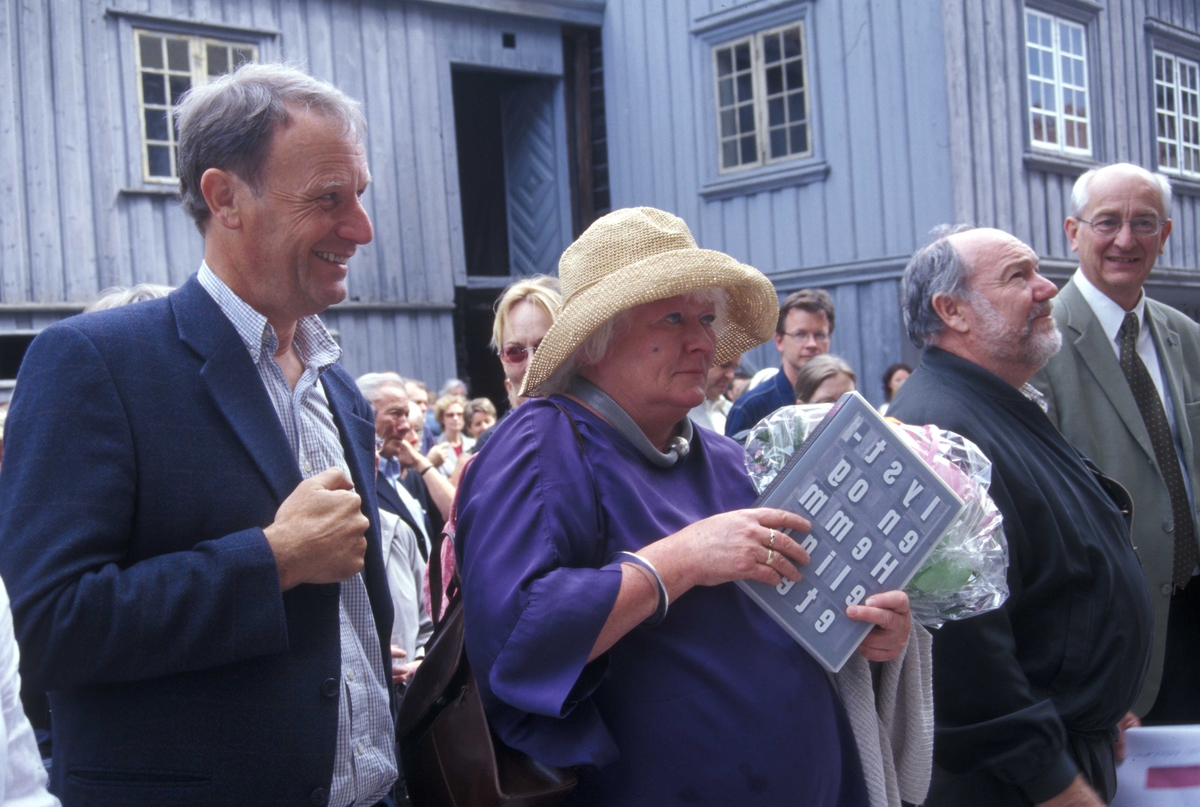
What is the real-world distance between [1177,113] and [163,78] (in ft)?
31.7

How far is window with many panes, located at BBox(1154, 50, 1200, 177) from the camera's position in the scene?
33.1 feet

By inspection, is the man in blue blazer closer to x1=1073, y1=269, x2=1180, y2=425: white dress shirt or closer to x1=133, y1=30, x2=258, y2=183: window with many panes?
x1=1073, y1=269, x2=1180, y2=425: white dress shirt

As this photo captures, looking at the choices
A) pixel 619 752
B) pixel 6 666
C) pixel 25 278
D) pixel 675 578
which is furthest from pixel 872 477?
pixel 25 278

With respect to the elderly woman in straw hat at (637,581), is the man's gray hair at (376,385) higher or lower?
higher

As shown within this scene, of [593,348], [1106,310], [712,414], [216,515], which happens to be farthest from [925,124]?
[216,515]

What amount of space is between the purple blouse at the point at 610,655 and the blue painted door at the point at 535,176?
912 centimetres

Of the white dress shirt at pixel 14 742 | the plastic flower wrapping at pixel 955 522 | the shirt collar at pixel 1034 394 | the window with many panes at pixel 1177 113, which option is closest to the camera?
the white dress shirt at pixel 14 742

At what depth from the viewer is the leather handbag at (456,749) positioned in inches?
66.8

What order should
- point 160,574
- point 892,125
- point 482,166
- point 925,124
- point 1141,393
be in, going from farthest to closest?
point 482,166
point 892,125
point 925,124
point 1141,393
point 160,574

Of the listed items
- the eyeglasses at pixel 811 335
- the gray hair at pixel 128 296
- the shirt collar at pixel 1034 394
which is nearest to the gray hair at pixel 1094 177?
the shirt collar at pixel 1034 394

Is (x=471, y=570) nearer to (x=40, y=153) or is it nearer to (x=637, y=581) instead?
(x=637, y=581)

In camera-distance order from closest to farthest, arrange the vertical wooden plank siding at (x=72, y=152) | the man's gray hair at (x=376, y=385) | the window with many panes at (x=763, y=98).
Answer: the man's gray hair at (x=376, y=385) → the vertical wooden plank siding at (x=72, y=152) → the window with many panes at (x=763, y=98)

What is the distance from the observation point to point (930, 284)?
2.73 meters

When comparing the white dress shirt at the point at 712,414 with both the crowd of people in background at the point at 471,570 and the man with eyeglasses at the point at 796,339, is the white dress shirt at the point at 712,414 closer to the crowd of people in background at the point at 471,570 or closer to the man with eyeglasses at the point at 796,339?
the man with eyeglasses at the point at 796,339
